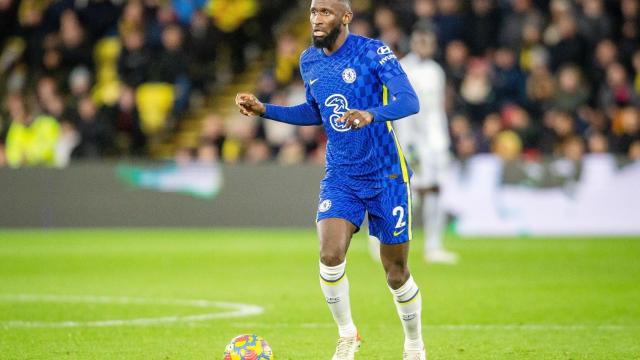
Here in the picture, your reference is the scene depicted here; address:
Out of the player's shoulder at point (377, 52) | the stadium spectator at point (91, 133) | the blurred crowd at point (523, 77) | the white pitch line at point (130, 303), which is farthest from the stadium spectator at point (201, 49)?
the player's shoulder at point (377, 52)

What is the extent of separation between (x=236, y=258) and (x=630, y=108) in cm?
749

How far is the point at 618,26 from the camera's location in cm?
2164

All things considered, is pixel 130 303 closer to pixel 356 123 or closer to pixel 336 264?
pixel 336 264

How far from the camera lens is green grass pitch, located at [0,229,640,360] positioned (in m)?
8.35

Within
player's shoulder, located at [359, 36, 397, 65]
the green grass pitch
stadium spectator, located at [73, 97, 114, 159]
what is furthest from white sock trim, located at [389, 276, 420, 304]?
stadium spectator, located at [73, 97, 114, 159]

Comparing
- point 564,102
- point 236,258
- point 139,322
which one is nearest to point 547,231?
point 564,102

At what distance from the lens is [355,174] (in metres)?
7.45

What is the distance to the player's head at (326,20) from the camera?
7.43m

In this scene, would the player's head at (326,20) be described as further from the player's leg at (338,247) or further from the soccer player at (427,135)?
the soccer player at (427,135)

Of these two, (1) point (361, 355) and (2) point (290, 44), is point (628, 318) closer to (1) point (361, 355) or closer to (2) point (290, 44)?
(1) point (361, 355)

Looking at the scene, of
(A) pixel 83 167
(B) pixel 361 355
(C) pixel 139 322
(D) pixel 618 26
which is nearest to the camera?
(B) pixel 361 355

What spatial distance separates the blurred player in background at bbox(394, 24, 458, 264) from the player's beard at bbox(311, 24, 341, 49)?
7.32 m

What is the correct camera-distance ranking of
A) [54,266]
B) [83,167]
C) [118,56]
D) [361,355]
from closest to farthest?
[361,355]
[54,266]
[83,167]
[118,56]

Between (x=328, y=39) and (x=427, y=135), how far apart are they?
765 cm
